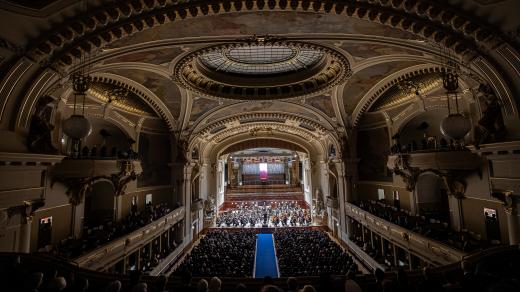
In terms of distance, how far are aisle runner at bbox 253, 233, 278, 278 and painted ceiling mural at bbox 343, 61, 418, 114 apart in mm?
8754

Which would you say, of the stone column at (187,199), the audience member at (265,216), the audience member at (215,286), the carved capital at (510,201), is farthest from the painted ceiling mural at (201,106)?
the audience member at (265,216)

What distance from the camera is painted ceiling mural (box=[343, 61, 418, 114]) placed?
9.10 metres

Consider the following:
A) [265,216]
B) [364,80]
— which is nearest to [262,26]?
[364,80]

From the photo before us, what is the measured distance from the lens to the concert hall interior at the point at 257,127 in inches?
163

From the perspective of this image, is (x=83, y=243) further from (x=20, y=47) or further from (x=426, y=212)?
(x=426, y=212)

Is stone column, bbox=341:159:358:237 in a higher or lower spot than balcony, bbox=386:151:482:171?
lower

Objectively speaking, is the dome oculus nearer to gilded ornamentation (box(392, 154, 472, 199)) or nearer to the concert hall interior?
the concert hall interior

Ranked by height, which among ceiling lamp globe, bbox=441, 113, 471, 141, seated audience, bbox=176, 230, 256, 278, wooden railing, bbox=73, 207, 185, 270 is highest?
ceiling lamp globe, bbox=441, 113, 471, 141

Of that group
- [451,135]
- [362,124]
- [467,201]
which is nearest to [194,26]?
[451,135]

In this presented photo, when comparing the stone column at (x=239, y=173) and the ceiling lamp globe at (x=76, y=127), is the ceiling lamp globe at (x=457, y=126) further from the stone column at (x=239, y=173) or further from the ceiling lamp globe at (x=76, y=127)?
the stone column at (x=239, y=173)

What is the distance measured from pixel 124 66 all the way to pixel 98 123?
5.18m

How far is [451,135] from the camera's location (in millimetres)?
4285

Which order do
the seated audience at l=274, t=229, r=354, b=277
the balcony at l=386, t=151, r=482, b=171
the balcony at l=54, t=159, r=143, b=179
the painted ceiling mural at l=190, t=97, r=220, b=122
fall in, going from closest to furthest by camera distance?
the balcony at l=386, t=151, r=482, b=171 < the balcony at l=54, t=159, r=143, b=179 < the seated audience at l=274, t=229, r=354, b=277 < the painted ceiling mural at l=190, t=97, r=220, b=122

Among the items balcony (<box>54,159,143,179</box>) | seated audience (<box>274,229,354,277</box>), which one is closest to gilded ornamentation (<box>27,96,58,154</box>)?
balcony (<box>54,159,143,179</box>)
